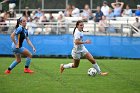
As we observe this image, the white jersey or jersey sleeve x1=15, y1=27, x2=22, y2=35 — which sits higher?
jersey sleeve x1=15, y1=27, x2=22, y2=35

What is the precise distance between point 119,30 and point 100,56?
1.76 meters

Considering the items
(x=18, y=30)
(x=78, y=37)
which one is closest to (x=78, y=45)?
(x=78, y=37)

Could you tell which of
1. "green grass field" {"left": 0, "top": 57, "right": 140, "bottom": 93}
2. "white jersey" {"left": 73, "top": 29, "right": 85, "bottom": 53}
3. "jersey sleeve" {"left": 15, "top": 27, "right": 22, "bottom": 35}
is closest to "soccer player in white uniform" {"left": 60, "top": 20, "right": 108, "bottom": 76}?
"white jersey" {"left": 73, "top": 29, "right": 85, "bottom": 53}

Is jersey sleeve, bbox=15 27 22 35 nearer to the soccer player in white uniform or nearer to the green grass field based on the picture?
the green grass field

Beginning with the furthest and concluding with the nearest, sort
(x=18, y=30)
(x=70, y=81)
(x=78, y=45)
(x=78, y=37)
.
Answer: (x=18, y=30), (x=78, y=45), (x=78, y=37), (x=70, y=81)

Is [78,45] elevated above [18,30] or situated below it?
below

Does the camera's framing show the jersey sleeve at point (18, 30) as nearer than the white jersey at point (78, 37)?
No

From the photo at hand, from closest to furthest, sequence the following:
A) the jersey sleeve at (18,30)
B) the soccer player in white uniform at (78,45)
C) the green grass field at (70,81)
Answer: the green grass field at (70,81) → the soccer player in white uniform at (78,45) → the jersey sleeve at (18,30)

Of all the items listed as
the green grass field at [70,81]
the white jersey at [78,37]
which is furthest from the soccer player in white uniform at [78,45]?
the green grass field at [70,81]

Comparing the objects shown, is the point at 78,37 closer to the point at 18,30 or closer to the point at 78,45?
the point at 78,45

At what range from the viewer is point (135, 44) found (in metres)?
27.5

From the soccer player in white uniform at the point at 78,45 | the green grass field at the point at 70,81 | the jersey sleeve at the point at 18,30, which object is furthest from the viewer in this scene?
the jersey sleeve at the point at 18,30

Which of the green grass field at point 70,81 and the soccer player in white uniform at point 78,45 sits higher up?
the soccer player in white uniform at point 78,45

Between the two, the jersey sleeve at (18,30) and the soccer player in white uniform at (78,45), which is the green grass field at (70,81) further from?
the jersey sleeve at (18,30)
